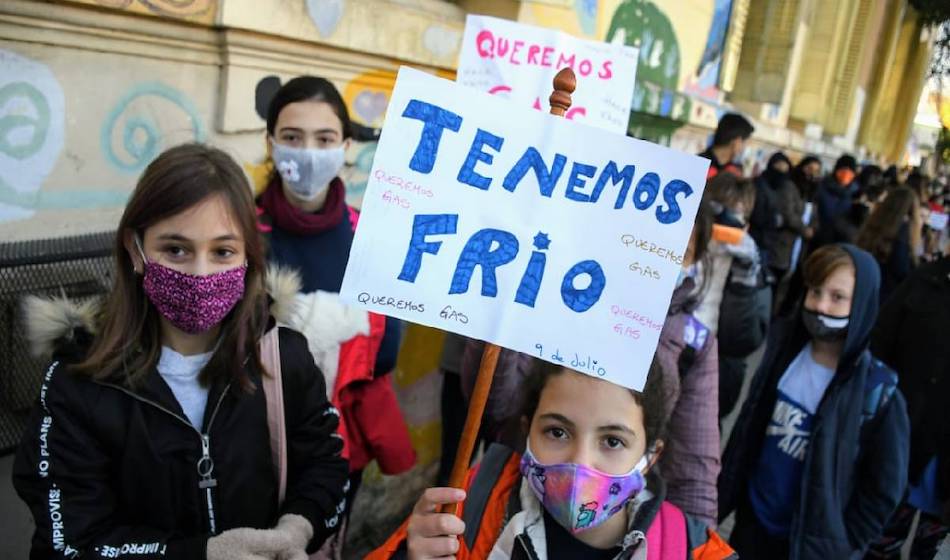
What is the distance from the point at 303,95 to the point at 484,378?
4.62ft

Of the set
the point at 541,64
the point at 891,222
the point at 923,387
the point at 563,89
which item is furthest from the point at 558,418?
the point at 891,222

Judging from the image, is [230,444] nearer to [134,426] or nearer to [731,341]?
[134,426]

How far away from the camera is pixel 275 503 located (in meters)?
1.72

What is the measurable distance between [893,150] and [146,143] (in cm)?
3806

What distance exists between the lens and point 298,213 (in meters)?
2.30

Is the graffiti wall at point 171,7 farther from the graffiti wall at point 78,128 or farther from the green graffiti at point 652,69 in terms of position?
the green graffiti at point 652,69

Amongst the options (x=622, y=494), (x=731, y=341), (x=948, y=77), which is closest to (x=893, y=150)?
(x=948, y=77)

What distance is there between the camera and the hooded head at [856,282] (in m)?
2.39

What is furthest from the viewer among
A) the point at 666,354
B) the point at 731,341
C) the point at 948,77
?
the point at 948,77

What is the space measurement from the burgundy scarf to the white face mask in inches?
2.0

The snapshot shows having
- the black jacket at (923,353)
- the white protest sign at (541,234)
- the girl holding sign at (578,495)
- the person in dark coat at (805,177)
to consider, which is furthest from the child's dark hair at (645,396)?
the person in dark coat at (805,177)

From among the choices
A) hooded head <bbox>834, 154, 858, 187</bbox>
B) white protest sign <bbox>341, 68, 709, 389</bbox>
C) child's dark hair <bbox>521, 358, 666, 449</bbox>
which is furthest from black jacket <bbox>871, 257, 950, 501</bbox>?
hooded head <bbox>834, 154, 858, 187</bbox>

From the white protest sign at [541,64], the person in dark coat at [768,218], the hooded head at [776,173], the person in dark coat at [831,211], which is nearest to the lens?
the white protest sign at [541,64]

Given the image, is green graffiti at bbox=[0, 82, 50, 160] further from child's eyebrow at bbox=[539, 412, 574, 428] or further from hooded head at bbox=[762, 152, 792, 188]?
hooded head at bbox=[762, 152, 792, 188]
